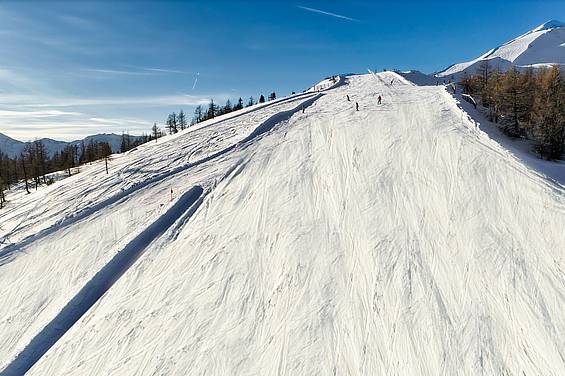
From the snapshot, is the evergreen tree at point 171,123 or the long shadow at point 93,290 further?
the evergreen tree at point 171,123

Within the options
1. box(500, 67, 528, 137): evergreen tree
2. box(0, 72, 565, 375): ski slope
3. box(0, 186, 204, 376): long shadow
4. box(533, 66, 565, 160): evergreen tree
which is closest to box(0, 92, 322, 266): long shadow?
box(0, 72, 565, 375): ski slope

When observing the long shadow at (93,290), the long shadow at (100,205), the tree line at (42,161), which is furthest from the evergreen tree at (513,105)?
the tree line at (42,161)

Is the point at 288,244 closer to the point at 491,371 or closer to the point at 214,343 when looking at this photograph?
the point at 214,343

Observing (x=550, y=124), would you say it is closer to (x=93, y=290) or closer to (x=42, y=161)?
(x=93, y=290)

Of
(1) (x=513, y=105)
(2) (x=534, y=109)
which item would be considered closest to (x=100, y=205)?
(1) (x=513, y=105)

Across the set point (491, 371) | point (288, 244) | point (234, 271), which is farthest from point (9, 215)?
point (491, 371)

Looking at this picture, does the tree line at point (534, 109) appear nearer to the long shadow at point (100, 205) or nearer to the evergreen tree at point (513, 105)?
the evergreen tree at point (513, 105)
